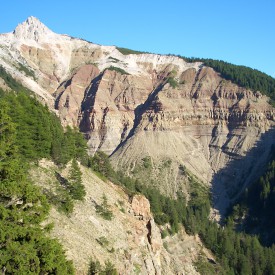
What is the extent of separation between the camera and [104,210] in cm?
4503

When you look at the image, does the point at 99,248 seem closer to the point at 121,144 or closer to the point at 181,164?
the point at 181,164

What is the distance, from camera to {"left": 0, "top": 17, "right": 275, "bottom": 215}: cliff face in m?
147

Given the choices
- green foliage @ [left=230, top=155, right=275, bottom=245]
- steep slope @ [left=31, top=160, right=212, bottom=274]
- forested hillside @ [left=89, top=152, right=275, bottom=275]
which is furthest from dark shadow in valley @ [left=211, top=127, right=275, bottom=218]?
steep slope @ [left=31, top=160, right=212, bottom=274]

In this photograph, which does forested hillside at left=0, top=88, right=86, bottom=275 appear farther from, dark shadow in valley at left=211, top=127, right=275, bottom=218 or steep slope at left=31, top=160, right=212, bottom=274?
dark shadow in valley at left=211, top=127, right=275, bottom=218

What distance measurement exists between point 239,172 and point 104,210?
360 ft

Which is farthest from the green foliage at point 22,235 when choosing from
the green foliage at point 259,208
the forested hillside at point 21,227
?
the green foliage at point 259,208

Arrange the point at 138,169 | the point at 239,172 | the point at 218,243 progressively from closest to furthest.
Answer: the point at 218,243 → the point at 138,169 → the point at 239,172

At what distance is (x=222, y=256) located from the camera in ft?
244

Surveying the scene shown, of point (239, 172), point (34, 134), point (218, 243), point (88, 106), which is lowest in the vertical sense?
point (218, 243)

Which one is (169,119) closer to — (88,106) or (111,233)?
(88,106)

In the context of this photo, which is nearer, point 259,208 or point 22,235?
point 22,235

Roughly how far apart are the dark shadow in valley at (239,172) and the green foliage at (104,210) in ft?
293

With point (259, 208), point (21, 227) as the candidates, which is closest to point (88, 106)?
point (259, 208)

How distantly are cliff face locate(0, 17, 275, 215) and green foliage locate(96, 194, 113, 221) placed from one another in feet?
286
